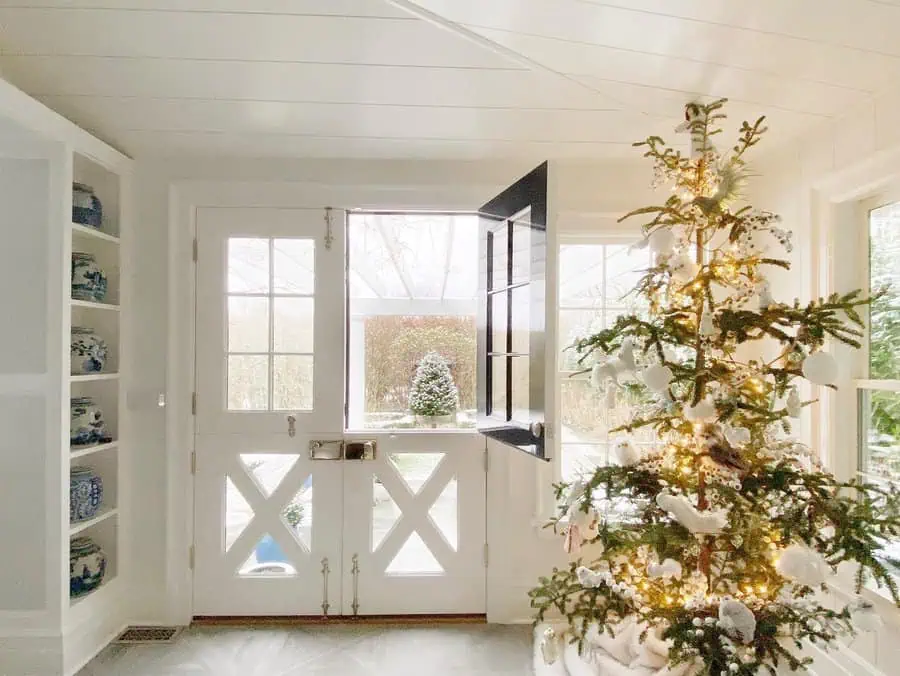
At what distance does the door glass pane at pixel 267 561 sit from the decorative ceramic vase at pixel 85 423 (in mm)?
850

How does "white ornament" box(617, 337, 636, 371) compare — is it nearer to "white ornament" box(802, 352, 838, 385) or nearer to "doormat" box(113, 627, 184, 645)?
"white ornament" box(802, 352, 838, 385)

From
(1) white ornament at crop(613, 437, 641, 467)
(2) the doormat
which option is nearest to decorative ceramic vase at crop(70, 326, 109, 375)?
(2) the doormat

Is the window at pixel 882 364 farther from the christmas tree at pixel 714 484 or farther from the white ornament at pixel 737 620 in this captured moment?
the white ornament at pixel 737 620

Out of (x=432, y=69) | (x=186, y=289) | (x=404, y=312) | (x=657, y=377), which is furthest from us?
(x=404, y=312)

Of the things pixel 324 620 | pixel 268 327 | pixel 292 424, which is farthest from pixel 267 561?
pixel 268 327

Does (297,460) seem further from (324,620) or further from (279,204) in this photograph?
(279,204)

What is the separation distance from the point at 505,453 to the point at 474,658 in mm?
878

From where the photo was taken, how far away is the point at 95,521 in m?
2.65

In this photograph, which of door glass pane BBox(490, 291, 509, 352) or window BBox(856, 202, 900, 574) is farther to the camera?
door glass pane BBox(490, 291, 509, 352)

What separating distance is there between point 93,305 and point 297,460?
1.11 m

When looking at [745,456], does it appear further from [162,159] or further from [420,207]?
[162,159]

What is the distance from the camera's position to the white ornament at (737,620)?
5.35 feet

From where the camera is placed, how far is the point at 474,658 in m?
2.60

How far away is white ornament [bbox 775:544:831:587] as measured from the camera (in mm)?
1620
